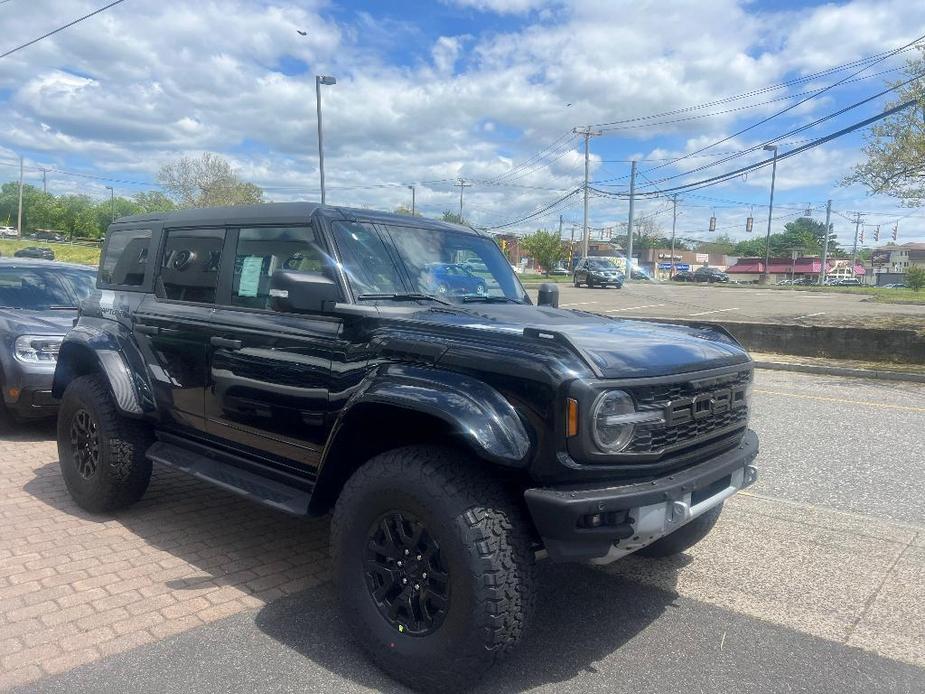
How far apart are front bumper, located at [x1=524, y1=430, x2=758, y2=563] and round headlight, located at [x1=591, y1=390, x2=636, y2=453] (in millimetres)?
165

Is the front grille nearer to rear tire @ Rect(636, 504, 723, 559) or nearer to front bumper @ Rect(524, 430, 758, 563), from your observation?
front bumper @ Rect(524, 430, 758, 563)

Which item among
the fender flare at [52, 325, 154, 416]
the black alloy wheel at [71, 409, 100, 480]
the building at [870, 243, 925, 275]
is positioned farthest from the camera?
the building at [870, 243, 925, 275]

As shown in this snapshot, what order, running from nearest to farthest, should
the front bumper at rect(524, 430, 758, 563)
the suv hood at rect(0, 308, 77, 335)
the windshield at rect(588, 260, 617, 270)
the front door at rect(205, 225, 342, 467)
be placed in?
the front bumper at rect(524, 430, 758, 563) → the front door at rect(205, 225, 342, 467) → the suv hood at rect(0, 308, 77, 335) → the windshield at rect(588, 260, 617, 270)

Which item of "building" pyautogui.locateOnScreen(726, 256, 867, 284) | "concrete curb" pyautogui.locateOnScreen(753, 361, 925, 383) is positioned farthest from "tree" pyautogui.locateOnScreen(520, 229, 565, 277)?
"concrete curb" pyautogui.locateOnScreen(753, 361, 925, 383)

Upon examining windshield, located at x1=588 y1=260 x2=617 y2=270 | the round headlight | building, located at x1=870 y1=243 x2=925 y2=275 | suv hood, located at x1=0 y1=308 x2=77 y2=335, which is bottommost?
suv hood, located at x1=0 y1=308 x2=77 y2=335

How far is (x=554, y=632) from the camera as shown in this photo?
11.1ft

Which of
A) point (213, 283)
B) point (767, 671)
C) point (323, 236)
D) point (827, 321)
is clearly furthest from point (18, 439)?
point (827, 321)

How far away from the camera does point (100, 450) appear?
4.55 m

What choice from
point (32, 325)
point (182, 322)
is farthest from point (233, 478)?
point (32, 325)

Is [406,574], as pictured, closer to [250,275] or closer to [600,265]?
[250,275]

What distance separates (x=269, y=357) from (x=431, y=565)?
1429 mm

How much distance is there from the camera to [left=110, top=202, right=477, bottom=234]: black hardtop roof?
3.89m

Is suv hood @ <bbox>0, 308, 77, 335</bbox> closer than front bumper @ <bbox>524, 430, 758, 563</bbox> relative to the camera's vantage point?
No

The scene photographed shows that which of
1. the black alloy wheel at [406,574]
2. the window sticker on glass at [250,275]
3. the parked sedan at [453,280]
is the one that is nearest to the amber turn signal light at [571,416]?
the black alloy wheel at [406,574]
